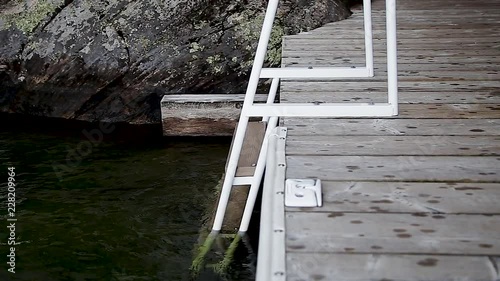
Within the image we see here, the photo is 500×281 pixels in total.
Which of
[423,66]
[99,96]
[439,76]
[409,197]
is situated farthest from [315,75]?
[99,96]

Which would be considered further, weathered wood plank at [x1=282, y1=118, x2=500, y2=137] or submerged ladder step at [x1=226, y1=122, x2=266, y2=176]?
submerged ladder step at [x1=226, y1=122, x2=266, y2=176]

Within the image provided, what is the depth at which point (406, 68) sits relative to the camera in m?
3.14

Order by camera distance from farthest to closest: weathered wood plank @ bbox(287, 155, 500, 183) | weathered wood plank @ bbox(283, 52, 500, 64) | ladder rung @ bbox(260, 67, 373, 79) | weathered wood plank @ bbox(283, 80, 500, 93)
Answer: weathered wood plank @ bbox(283, 52, 500, 64)
weathered wood plank @ bbox(283, 80, 500, 93)
ladder rung @ bbox(260, 67, 373, 79)
weathered wood plank @ bbox(287, 155, 500, 183)

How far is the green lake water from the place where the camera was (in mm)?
2762

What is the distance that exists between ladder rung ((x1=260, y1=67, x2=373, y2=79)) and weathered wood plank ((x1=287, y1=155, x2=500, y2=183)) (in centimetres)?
73

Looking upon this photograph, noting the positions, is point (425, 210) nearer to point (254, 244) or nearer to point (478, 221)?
point (478, 221)

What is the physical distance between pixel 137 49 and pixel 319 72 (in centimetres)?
237

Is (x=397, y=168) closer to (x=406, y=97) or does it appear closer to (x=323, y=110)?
(x=323, y=110)

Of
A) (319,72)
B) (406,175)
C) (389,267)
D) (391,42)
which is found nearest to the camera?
(389,267)

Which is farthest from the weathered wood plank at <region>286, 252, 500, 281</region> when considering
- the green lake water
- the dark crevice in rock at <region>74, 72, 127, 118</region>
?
the dark crevice in rock at <region>74, 72, 127, 118</region>

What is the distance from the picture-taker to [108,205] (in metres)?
3.41

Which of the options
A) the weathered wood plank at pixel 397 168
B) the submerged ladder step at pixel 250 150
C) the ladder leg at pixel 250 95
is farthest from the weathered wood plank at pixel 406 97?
the weathered wood plank at pixel 397 168

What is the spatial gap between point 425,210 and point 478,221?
0.12m

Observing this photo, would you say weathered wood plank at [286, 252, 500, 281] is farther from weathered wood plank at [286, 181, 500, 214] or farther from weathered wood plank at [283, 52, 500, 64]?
weathered wood plank at [283, 52, 500, 64]
